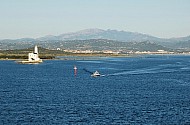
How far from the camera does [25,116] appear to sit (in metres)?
52.2

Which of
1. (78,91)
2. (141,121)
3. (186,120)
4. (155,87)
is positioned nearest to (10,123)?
(141,121)

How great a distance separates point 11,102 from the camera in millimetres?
63375

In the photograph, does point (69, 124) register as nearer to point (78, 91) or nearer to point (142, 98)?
point (142, 98)

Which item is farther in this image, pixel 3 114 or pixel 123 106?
pixel 123 106

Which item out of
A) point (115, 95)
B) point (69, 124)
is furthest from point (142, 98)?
point (69, 124)

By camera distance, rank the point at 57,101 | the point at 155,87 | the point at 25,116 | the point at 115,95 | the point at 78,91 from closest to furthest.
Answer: the point at 25,116
the point at 57,101
the point at 115,95
the point at 78,91
the point at 155,87

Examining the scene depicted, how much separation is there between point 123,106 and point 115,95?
12.8 m

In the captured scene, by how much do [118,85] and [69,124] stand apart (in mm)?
43470

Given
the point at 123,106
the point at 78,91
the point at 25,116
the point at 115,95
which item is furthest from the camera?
the point at 78,91

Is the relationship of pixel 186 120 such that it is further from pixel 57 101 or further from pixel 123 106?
pixel 57 101

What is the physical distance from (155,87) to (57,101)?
28408mm

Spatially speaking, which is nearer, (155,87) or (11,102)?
(11,102)

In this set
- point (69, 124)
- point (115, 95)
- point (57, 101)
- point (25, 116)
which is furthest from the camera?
point (115, 95)

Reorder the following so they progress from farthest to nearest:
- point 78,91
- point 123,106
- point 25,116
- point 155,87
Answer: point 155,87, point 78,91, point 123,106, point 25,116
